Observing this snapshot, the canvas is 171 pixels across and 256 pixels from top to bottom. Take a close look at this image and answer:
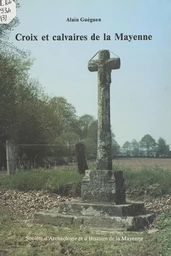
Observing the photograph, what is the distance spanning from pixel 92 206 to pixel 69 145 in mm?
7192

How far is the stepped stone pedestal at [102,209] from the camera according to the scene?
7.17 m

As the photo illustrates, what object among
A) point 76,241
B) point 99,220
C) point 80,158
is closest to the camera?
point 76,241

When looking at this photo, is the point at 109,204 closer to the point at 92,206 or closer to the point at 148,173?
the point at 92,206

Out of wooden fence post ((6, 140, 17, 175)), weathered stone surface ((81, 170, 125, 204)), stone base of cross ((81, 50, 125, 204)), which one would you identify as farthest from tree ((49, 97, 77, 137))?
weathered stone surface ((81, 170, 125, 204))

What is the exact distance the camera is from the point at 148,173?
10.7 meters

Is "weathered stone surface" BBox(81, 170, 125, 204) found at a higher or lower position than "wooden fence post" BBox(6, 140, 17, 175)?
lower

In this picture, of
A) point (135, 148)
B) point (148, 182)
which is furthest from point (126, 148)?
point (148, 182)

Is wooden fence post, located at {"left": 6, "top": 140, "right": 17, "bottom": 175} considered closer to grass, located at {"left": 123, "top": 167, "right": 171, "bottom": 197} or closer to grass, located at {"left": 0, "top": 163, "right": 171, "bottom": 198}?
grass, located at {"left": 0, "top": 163, "right": 171, "bottom": 198}

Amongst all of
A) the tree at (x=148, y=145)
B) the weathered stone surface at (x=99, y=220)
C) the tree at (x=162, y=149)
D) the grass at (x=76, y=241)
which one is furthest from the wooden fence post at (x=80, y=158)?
the weathered stone surface at (x=99, y=220)

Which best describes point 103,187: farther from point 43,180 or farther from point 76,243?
point 43,180

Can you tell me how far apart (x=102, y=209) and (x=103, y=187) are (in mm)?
448

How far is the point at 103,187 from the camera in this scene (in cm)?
762

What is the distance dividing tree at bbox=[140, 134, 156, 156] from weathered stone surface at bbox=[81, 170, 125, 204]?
3.54 meters

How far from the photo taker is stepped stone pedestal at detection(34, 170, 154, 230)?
717cm
